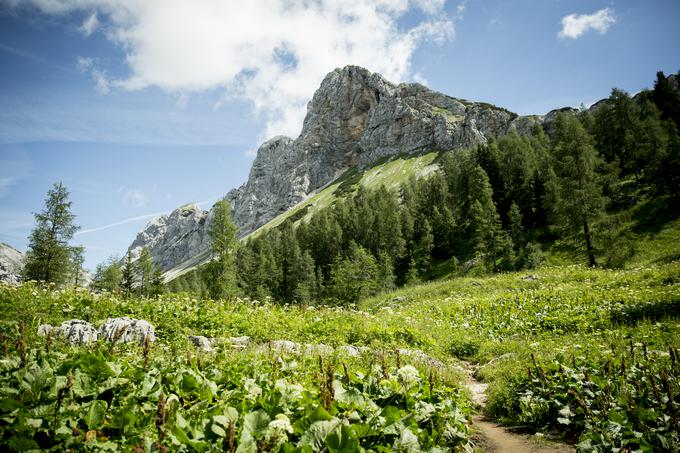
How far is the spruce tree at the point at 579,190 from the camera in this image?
3388 centimetres

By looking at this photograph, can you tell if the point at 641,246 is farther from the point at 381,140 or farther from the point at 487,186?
the point at 381,140

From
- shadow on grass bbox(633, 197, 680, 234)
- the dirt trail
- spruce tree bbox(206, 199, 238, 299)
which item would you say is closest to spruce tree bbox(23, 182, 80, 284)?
spruce tree bbox(206, 199, 238, 299)

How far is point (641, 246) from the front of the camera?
1405 inches

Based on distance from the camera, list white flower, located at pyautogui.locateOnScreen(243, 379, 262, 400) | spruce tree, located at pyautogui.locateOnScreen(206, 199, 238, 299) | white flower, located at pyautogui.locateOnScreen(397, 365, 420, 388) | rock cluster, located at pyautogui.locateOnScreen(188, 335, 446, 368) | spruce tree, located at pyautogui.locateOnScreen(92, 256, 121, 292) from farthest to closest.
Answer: spruce tree, located at pyautogui.locateOnScreen(92, 256, 121, 292), spruce tree, located at pyautogui.locateOnScreen(206, 199, 238, 299), rock cluster, located at pyautogui.locateOnScreen(188, 335, 446, 368), white flower, located at pyautogui.locateOnScreen(397, 365, 420, 388), white flower, located at pyautogui.locateOnScreen(243, 379, 262, 400)

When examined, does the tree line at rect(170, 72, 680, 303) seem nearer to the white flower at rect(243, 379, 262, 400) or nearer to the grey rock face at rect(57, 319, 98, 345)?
the grey rock face at rect(57, 319, 98, 345)

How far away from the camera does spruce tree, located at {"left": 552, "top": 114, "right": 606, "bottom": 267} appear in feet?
111

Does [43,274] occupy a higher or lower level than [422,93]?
lower

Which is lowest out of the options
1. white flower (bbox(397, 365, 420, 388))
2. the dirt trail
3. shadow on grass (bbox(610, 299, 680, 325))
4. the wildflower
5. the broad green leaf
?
the dirt trail

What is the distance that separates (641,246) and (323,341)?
41088 mm

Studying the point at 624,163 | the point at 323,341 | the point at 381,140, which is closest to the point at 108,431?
the point at 323,341

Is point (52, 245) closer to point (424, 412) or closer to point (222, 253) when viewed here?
point (222, 253)

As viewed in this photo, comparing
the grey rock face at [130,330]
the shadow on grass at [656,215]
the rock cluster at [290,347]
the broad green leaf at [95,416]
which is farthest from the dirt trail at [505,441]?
the shadow on grass at [656,215]

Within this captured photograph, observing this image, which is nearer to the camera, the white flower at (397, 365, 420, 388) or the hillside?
the hillside

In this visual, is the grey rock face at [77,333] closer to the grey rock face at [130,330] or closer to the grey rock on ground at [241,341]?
the grey rock face at [130,330]
